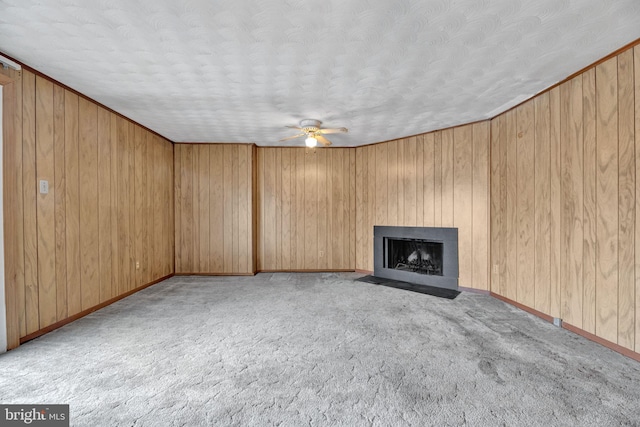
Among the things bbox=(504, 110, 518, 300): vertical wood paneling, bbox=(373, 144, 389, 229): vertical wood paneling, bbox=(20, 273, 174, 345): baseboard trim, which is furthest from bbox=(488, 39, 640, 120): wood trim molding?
bbox=(20, 273, 174, 345): baseboard trim

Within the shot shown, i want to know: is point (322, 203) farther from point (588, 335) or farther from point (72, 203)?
point (588, 335)

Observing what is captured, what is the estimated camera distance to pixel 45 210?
2.62 metres

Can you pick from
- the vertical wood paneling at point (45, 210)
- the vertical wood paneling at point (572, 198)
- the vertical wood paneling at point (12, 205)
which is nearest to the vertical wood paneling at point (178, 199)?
the vertical wood paneling at point (45, 210)

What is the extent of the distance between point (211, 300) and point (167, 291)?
92cm

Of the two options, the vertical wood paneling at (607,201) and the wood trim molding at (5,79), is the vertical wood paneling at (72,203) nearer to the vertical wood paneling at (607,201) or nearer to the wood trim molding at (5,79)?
the wood trim molding at (5,79)

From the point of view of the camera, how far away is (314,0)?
65.6 inches

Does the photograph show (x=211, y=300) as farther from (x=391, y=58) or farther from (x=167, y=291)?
(x=391, y=58)

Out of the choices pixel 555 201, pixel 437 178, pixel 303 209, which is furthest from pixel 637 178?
pixel 303 209

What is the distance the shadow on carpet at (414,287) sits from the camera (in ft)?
12.6

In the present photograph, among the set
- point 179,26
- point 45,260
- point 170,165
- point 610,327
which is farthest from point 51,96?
point 610,327

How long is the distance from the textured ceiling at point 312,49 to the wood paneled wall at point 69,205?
0.37 m

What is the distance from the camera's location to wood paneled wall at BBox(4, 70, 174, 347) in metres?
2.39

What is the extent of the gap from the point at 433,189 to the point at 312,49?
3.05 meters

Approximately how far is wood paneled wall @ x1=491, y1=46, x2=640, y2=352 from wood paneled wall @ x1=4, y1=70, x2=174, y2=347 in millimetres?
5020
